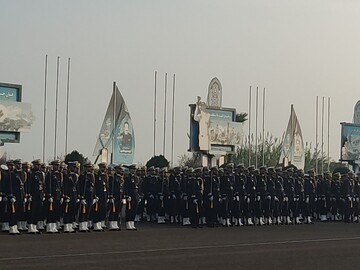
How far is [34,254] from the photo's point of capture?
15.3 m

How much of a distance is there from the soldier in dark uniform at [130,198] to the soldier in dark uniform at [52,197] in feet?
7.83

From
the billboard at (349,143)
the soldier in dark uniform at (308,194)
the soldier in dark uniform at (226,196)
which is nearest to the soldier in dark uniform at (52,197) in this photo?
the soldier in dark uniform at (226,196)

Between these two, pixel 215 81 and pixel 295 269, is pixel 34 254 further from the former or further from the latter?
pixel 215 81

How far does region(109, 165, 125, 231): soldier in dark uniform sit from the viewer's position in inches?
892

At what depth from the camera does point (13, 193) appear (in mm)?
20516

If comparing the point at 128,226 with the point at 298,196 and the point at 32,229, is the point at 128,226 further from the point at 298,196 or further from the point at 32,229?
the point at 298,196

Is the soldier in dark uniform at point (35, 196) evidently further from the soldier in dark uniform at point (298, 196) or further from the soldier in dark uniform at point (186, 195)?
the soldier in dark uniform at point (298, 196)

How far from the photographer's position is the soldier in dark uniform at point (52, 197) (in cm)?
2105

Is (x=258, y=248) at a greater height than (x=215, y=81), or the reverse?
(x=215, y=81)

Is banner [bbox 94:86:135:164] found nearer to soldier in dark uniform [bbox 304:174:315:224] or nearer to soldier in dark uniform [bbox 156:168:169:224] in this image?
soldier in dark uniform [bbox 304:174:315:224]

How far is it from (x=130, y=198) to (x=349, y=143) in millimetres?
21926

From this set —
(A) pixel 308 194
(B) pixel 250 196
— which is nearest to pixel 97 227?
(B) pixel 250 196

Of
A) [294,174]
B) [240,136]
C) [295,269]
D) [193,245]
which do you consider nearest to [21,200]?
[193,245]

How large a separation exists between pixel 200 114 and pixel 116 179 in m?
12.2
